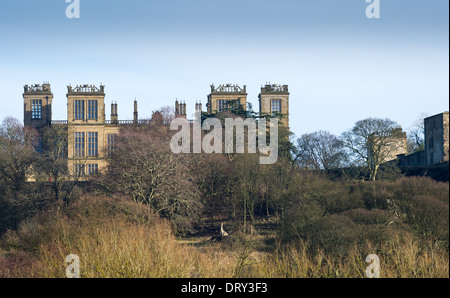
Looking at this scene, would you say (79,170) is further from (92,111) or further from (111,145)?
(92,111)

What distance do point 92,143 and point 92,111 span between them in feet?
9.40

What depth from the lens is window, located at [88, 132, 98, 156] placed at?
56.9 m

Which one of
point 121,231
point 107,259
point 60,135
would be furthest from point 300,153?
point 107,259

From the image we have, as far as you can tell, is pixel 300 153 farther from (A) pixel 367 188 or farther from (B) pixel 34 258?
(B) pixel 34 258

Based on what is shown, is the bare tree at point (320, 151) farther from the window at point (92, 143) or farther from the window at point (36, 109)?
the window at point (36, 109)

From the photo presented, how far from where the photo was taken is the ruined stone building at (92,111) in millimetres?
56594

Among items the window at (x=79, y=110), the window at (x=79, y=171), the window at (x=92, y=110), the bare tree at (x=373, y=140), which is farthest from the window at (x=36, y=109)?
the bare tree at (x=373, y=140)

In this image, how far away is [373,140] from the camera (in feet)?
149

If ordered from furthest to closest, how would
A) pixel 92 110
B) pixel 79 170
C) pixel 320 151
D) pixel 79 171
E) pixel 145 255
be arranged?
pixel 92 110 < pixel 320 151 < pixel 79 170 < pixel 79 171 < pixel 145 255

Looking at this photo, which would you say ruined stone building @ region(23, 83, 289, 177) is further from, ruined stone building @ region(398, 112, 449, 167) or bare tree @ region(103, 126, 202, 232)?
bare tree @ region(103, 126, 202, 232)


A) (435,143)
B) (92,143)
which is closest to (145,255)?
(435,143)

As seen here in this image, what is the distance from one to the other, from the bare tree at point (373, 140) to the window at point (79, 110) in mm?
23415

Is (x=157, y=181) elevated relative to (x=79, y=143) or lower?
lower

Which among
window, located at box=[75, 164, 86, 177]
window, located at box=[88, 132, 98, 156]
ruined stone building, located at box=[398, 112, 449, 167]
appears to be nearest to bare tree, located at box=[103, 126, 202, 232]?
window, located at box=[75, 164, 86, 177]
